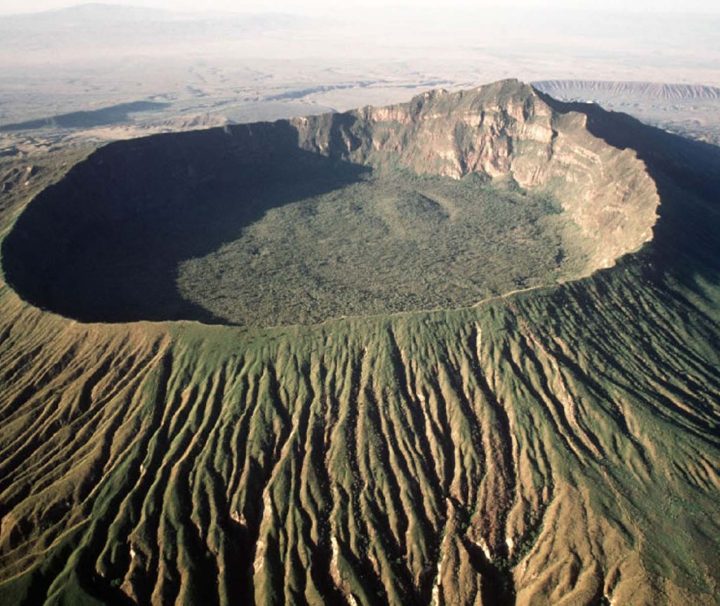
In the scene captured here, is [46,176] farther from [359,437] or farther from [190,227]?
[359,437]

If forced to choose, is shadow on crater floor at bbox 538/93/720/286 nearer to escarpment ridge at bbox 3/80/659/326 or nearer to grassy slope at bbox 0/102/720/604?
escarpment ridge at bbox 3/80/659/326

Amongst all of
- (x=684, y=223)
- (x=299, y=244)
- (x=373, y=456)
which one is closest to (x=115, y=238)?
(x=299, y=244)

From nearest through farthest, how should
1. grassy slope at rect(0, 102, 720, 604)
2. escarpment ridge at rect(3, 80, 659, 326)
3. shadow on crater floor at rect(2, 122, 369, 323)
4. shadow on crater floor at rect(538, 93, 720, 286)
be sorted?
grassy slope at rect(0, 102, 720, 604), shadow on crater floor at rect(2, 122, 369, 323), escarpment ridge at rect(3, 80, 659, 326), shadow on crater floor at rect(538, 93, 720, 286)

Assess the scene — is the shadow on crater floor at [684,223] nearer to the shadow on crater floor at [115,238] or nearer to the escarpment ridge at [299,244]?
the escarpment ridge at [299,244]

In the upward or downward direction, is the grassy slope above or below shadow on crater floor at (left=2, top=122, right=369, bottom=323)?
above

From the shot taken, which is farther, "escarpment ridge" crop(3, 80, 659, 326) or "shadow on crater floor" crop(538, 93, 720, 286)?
→ "shadow on crater floor" crop(538, 93, 720, 286)

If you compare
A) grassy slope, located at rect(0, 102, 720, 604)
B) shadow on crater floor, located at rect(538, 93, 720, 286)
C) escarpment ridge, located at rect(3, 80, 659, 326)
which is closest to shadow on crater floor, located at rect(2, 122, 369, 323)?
escarpment ridge, located at rect(3, 80, 659, 326)

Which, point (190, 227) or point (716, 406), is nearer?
point (716, 406)

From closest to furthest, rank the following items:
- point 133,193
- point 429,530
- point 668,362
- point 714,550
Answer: point 714,550 < point 429,530 < point 668,362 < point 133,193

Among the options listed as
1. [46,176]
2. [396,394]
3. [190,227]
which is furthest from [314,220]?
[396,394]
